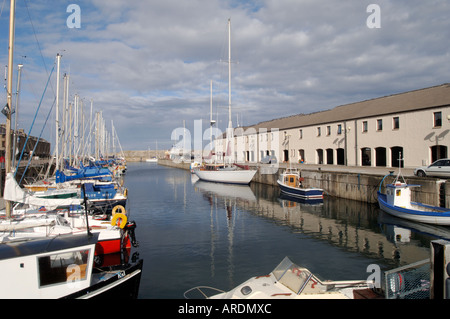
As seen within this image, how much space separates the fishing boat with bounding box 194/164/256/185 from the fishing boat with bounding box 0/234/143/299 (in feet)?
129

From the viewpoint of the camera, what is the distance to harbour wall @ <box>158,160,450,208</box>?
79.1 feet

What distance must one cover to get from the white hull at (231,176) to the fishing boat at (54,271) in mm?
39274

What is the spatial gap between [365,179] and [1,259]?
31017 millimetres

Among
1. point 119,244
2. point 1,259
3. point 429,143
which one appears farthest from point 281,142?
point 1,259

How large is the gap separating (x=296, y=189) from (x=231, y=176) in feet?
52.7

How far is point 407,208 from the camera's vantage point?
24.1 metres

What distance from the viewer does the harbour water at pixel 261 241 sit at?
1413 cm

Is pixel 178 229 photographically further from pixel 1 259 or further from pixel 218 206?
pixel 1 259

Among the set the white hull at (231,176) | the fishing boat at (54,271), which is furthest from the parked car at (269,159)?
the fishing boat at (54,271)

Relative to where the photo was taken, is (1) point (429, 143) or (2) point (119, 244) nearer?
(2) point (119, 244)

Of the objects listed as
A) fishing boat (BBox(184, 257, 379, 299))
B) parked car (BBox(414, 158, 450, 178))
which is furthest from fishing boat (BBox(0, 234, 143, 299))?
parked car (BBox(414, 158, 450, 178))

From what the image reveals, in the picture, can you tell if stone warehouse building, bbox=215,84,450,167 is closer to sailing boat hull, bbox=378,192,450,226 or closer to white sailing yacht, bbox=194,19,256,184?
sailing boat hull, bbox=378,192,450,226

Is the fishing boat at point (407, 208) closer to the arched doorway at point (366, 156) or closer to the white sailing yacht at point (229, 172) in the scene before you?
the arched doorway at point (366, 156)

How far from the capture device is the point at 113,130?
103 meters
